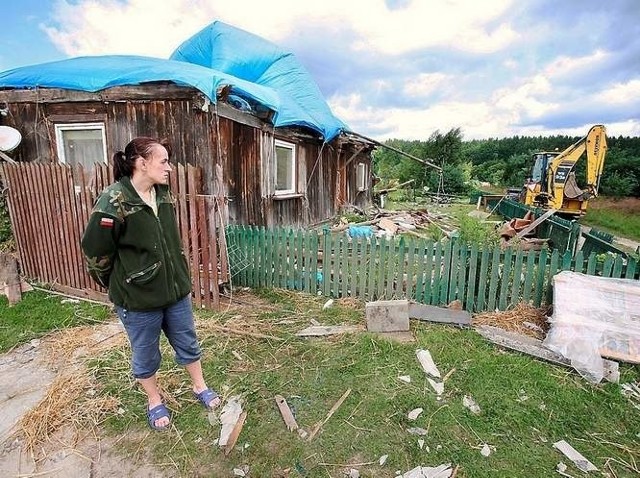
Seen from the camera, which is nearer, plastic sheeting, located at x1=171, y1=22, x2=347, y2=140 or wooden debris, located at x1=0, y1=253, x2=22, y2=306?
wooden debris, located at x1=0, y1=253, x2=22, y2=306

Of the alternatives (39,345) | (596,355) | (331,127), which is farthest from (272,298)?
(331,127)

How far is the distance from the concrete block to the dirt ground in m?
2.46

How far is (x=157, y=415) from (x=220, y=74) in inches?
197

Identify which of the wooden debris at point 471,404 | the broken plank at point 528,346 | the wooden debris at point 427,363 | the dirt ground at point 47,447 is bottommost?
the dirt ground at point 47,447

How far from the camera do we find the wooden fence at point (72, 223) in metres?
4.34

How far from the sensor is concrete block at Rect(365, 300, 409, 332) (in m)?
3.94

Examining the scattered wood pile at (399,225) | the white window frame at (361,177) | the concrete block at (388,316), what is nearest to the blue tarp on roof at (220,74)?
the scattered wood pile at (399,225)

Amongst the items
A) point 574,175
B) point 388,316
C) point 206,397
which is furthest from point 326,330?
point 574,175

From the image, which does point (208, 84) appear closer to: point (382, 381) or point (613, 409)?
point (382, 381)

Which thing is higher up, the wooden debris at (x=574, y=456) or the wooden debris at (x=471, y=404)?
the wooden debris at (x=471, y=404)

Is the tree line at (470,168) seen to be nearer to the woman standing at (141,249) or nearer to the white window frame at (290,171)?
the white window frame at (290,171)

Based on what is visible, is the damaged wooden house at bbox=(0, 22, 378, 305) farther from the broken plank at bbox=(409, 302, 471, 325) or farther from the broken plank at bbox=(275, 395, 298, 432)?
the broken plank at bbox=(409, 302, 471, 325)

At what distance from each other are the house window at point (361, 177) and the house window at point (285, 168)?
6192mm

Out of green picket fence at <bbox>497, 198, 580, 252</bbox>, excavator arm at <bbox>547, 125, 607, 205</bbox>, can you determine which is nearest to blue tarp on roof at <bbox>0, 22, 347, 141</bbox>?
green picket fence at <bbox>497, 198, 580, 252</bbox>
